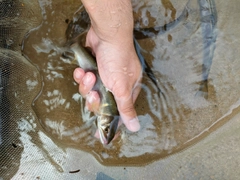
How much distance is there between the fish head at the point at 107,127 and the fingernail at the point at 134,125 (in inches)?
7.0

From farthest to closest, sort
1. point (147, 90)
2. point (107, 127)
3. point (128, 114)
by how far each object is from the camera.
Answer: point (147, 90)
point (128, 114)
point (107, 127)

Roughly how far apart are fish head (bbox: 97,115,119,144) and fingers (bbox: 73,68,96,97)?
32cm

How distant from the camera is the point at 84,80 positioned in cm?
254

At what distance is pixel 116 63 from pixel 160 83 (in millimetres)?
558

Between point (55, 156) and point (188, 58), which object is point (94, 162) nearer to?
point (55, 156)

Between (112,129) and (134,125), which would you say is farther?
(134,125)

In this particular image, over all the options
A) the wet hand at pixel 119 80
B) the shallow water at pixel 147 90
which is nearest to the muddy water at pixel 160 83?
the shallow water at pixel 147 90

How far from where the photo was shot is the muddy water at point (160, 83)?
2.64 m

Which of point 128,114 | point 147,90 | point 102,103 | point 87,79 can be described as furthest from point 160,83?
point 87,79

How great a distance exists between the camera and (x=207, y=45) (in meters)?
2.82

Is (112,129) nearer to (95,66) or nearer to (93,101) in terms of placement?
(93,101)

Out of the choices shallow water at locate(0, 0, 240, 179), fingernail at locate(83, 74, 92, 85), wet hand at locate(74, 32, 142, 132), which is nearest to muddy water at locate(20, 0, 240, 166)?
shallow water at locate(0, 0, 240, 179)

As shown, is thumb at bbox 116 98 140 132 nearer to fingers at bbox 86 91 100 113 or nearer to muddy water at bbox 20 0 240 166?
muddy water at bbox 20 0 240 166

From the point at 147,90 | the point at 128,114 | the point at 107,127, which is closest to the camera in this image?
the point at 107,127
